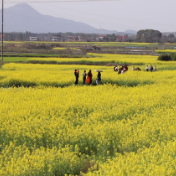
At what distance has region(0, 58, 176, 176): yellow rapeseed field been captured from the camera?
7.25 metres

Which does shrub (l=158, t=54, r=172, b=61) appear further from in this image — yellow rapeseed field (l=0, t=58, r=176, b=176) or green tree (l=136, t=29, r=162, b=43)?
green tree (l=136, t=29, r=162, b=43)

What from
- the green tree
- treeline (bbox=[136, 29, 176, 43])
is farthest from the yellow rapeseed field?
the green tree

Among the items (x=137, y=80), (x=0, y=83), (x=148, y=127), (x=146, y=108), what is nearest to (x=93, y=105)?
(x=146, y=108)

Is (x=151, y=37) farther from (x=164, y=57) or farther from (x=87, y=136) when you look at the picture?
(x=87, y=136)

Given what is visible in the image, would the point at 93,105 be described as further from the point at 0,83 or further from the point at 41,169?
the point at 0,83

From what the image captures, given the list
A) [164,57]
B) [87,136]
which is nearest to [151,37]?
[164,57]

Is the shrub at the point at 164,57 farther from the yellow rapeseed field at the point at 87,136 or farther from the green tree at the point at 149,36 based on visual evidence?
the green tree at the point at 149,36

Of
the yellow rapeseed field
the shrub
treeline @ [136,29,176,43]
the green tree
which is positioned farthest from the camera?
the green tree

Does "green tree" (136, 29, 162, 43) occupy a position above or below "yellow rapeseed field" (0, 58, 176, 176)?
above

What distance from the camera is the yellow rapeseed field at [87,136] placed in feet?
23.8

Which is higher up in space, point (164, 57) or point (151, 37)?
point (151, 37)

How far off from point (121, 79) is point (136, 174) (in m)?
18.2

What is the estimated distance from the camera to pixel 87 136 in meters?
9.61

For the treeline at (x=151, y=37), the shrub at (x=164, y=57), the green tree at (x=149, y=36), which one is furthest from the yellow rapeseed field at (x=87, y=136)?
the green tree at (x=149, y=36)
